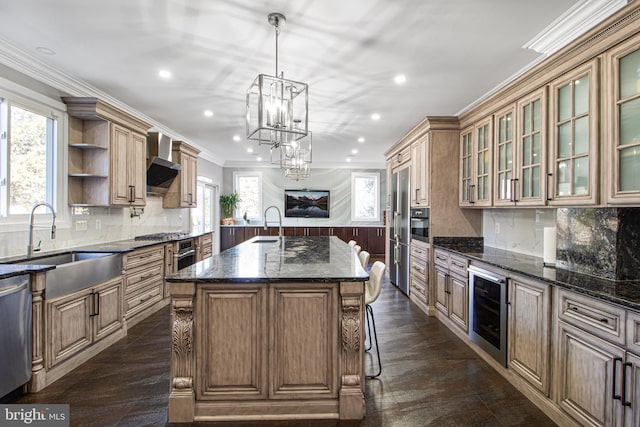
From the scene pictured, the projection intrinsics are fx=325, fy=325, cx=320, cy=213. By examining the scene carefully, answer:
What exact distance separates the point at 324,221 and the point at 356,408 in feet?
24.8

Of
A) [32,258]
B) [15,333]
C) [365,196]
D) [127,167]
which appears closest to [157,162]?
[127,167]

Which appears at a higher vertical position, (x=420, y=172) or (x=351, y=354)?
(x=420, y=172)

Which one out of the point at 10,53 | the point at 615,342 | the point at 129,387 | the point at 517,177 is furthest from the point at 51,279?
the point at 517,177

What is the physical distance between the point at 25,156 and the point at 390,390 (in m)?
3.86

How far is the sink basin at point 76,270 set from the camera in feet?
8.18

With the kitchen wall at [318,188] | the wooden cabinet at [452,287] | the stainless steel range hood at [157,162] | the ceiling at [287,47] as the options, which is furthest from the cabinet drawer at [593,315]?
the kitchen wall at [318,188]

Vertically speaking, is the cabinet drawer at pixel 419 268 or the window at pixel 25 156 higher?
the window at pixel 25 156

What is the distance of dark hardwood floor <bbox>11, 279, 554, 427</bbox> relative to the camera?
205 cm

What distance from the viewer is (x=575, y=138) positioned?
224 centimetres

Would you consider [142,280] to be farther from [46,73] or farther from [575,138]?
[575,138]

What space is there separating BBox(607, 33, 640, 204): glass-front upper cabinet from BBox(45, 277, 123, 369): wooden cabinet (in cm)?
389

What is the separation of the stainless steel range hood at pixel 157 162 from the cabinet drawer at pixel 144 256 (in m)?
1.16

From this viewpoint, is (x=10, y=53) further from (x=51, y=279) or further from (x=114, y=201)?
(x=51, y=279)

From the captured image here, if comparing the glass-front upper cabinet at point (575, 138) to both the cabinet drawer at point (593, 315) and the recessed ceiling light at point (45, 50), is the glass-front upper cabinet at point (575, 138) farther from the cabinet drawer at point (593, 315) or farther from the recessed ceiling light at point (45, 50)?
the recessed ceiling light at point (45, 50)
